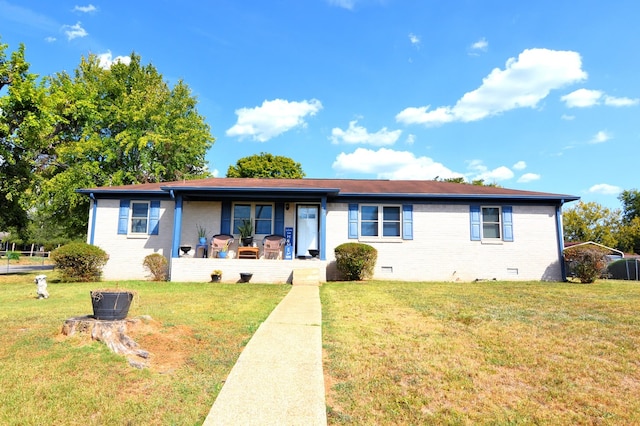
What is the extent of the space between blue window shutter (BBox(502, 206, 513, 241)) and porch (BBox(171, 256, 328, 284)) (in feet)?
23.9

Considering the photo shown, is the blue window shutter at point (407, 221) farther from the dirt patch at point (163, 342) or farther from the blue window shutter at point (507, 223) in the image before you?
the dirt patch at point (163, 342)

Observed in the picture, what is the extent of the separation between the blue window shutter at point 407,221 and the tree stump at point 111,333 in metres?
10.7

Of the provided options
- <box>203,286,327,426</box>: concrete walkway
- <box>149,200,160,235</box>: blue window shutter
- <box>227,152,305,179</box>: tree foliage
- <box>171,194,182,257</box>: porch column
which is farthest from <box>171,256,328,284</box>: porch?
<box>227,152,305,179</box>: tree foliage

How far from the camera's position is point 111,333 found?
4480 millimetres

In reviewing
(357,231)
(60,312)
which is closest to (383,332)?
(60,312)

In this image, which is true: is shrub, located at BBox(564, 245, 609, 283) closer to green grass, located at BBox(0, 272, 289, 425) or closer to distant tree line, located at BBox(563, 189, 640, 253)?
green grass, located at BBox(0, 272, 289, 425)

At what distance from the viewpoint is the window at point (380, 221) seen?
13852mm

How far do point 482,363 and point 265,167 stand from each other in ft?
107

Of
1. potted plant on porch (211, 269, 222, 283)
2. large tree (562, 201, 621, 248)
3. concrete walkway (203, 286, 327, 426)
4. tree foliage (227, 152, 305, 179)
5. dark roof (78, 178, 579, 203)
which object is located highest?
tree foliage (227, 152, 305, 179)

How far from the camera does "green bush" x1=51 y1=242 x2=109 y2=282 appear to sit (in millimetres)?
11891

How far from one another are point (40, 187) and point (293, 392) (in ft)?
70.2

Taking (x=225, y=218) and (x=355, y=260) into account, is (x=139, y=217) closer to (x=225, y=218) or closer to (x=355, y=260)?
(x=225, y=218)

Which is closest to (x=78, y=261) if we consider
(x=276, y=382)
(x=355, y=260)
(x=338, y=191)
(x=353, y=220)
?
(x=338, y=191)

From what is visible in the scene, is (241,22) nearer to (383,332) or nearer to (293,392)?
(383,332)
